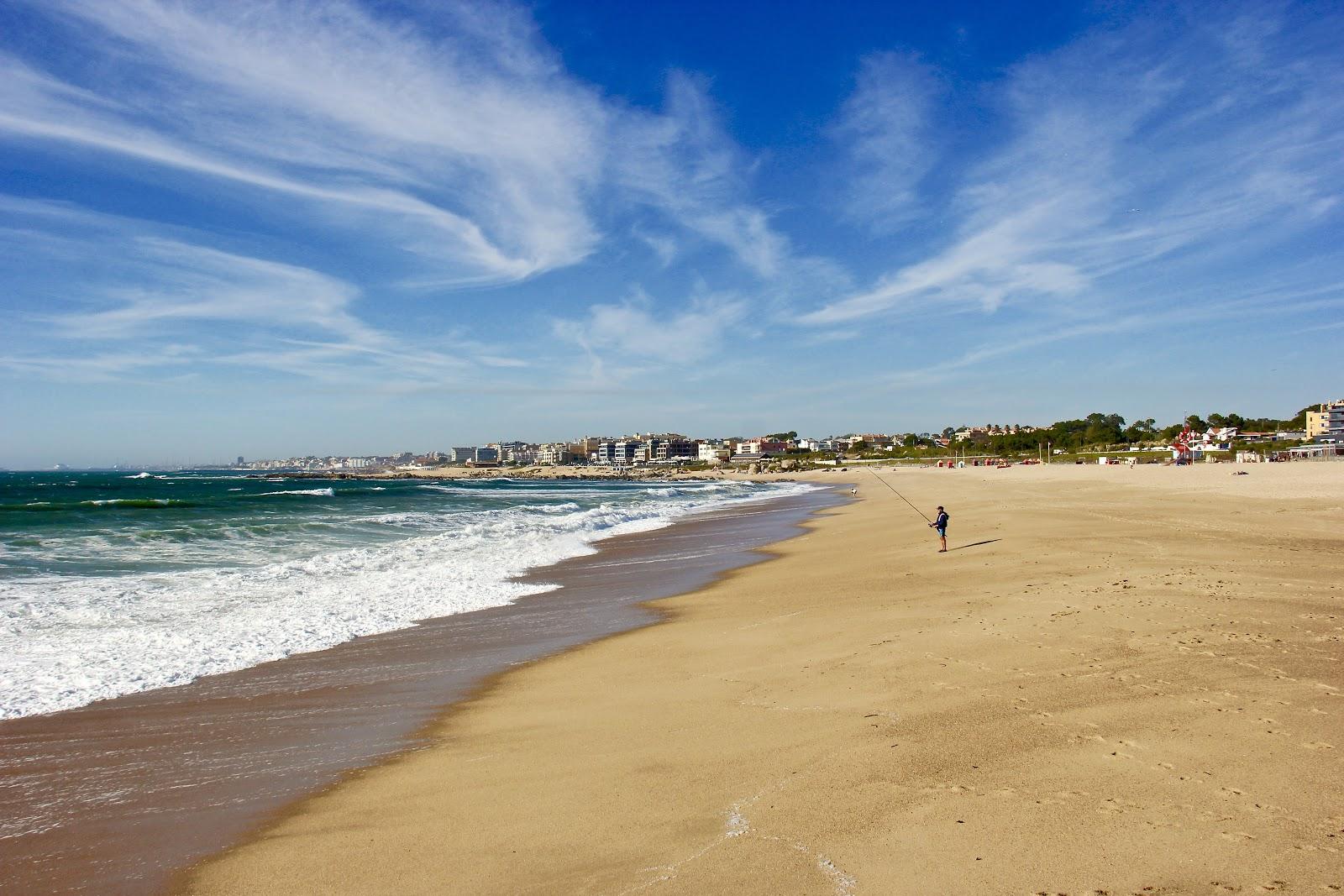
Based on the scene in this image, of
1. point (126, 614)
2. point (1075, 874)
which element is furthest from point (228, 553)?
point (1075, 874)

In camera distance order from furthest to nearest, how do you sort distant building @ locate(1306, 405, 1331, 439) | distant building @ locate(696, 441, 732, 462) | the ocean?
distant building @ locate(696, 441, 732, 462)
distant building @ locate(1306, 405, 1331, 439)
the ocean

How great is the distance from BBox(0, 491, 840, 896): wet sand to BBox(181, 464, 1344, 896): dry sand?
354 millimetres

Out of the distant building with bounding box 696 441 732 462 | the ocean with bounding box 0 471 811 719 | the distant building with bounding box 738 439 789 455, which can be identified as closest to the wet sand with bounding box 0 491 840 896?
the ocean with bounding box 0 471 811 719

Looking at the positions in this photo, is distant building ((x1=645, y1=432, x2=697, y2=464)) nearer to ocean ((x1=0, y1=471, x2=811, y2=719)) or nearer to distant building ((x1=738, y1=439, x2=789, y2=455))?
distant building ((x1=738, y1=439, x2=789, y2=455))

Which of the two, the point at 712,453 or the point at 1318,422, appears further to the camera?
the point at 712,453

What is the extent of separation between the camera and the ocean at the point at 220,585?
7496 mm

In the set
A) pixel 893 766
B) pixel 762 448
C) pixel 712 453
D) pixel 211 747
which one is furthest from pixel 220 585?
pixel 712 453

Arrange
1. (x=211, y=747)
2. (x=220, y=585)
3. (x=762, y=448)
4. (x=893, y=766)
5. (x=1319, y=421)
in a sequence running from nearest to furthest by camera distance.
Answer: (x=893, y=766)
(x=211, y=747)
(x=220, y=585)
(x=1319, y=421)
(x=762, y=448)

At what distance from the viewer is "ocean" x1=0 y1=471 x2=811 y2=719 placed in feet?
24.6

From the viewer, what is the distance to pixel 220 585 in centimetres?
1226

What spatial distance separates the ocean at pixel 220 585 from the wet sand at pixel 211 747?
2.15 feet

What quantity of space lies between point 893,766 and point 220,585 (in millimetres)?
11951

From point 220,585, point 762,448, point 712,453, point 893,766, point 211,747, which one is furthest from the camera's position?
point 712,453

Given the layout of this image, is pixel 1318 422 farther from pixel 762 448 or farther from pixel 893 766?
pixel 893 766
